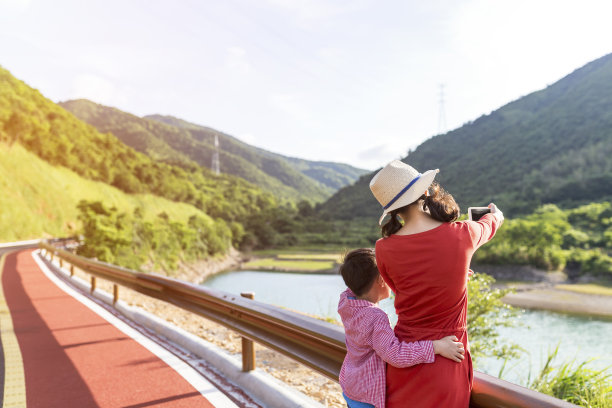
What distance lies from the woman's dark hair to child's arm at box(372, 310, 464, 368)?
1.40ft

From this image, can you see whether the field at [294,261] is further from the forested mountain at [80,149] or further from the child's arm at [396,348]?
the child's arm at [396,348]

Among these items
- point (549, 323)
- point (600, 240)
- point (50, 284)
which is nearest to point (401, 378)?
point (50, 284)

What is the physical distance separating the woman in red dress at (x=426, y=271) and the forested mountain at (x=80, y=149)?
60.0 metres

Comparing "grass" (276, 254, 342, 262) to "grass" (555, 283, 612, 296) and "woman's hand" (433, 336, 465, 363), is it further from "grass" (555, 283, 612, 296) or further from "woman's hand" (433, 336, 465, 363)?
"woman's hand" (433, 336, 465, 363)

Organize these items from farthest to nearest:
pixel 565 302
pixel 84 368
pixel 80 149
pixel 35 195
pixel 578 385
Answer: pixel 80 149 → pixel 35 195 → pixel 565 302 → pixel 84 368 → pixel 578 385

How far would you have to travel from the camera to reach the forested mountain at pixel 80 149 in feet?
207

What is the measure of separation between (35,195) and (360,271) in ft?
199

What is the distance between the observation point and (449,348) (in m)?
1.73

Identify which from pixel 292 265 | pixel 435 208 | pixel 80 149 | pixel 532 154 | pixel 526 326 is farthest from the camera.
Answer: pixel 532 154

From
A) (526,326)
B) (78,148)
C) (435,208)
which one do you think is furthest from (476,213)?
(78,148)

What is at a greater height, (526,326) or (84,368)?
(84,368)

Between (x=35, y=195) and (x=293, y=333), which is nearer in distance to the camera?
(x=293, y=333)

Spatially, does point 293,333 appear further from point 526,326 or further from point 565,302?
point 565,302

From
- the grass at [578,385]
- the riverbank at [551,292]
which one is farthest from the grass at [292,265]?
the grass at [578,385]
